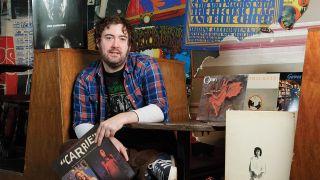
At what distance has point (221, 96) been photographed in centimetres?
230

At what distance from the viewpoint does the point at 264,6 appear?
240 cm

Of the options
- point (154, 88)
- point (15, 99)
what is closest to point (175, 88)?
point (154, 88)

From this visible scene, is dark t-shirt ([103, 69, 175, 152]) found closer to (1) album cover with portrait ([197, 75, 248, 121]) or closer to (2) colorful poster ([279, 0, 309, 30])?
(1) album cover with portrait ([197, 75, 248, 121])

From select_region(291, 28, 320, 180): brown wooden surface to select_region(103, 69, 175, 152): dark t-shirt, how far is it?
2.39ft

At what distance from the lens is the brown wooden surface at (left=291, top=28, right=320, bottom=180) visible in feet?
4.42

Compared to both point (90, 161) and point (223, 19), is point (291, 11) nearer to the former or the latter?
point (223, 19)

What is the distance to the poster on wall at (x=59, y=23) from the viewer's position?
11.1ft

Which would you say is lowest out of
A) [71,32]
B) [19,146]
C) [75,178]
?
[19,146]

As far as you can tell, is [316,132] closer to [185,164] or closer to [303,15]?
[185,164]

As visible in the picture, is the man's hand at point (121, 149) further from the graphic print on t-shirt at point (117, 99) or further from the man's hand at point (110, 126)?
the graphic print on t-shirt at point (117, 99)

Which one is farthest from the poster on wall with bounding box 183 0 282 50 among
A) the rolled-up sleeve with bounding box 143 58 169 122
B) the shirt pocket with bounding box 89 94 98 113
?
the shirt pocket with bounding box 89 94 98 113

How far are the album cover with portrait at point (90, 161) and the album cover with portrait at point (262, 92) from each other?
81 cm

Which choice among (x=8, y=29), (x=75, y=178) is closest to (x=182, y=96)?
(x=75, y=178)

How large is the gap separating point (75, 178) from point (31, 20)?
267 centimetres
